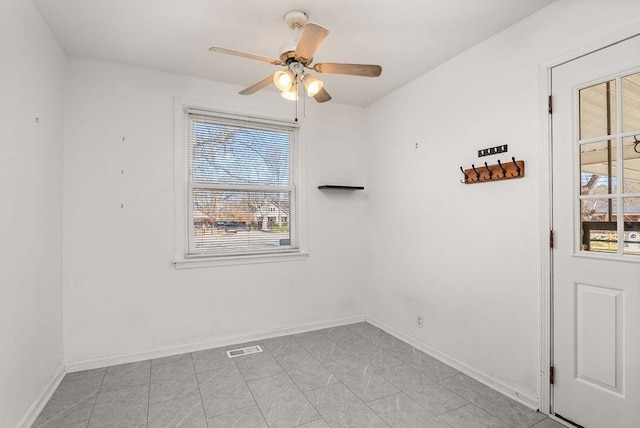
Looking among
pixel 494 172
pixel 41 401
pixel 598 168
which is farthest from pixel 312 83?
pixel 41 401

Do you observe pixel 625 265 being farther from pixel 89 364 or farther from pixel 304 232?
pixel 89 364

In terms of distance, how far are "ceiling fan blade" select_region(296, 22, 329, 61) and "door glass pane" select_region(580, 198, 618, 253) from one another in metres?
1.83

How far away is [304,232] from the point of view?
3.88 meters

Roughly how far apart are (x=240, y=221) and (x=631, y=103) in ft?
10.4

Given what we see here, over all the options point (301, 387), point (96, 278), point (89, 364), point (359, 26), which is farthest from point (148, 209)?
point (359, 26)

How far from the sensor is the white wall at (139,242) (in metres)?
2.90

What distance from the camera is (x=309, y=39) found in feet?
6.06

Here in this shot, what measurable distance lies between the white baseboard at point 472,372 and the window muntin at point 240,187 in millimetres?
1501

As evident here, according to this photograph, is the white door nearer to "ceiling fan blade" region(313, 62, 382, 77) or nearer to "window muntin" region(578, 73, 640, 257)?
"window muntin" region(578, 73, 640, 257)

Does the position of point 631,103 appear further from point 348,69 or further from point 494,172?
point 348,69

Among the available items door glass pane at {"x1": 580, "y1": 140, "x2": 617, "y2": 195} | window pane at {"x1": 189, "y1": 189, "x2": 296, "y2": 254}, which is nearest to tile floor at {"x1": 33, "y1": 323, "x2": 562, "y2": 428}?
window pane at {"x1": 189, "y1": 189, "x2": 296, "y2": 254}

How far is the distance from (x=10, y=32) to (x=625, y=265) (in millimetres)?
3626

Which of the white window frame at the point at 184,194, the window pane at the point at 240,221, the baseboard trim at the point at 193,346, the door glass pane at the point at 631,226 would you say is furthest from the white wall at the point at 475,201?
the white window frame at the point at 184,194

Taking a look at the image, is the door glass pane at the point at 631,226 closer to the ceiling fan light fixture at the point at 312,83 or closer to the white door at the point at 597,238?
the white door at the point at 597,238
